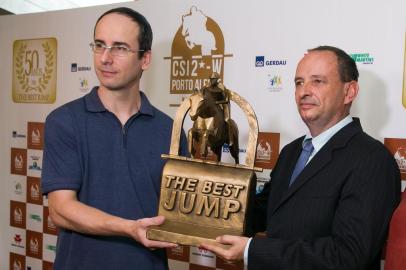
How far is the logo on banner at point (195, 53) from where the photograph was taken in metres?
2.02

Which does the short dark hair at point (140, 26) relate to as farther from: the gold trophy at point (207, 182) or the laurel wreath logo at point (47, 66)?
the laurel wreath logo at point (47, 66)

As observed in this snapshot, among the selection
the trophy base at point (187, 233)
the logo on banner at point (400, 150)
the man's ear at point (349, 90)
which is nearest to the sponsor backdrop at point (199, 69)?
the logo on banner at point (400, 150)

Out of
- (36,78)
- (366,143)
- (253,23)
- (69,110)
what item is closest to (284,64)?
(253,23)

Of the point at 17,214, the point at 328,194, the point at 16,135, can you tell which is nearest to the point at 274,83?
the point at 328,194

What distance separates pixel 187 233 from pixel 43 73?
5.34 ft

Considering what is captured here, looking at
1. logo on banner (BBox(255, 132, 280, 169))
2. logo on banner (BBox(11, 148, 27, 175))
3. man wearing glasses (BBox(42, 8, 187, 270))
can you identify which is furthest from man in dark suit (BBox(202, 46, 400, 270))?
logo on banner (BBox(11, 148, 27, 175))

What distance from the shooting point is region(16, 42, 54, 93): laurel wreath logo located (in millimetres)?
2516

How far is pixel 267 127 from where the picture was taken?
6.27 feet

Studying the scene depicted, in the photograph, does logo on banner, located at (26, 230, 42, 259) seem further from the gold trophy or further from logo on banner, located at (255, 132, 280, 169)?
the gold trophy

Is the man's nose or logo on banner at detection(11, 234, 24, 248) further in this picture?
logo on banner at detection(11, 234, 24, 248)

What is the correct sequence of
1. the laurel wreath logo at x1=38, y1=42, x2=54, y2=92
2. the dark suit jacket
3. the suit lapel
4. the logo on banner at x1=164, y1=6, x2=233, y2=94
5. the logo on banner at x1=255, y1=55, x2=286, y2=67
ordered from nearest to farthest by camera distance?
1. the dark suit jacket
2. the suit lapel
3. the logo on banner at x1=255, y1=55, x2=286, y2=67
4. the logo on banner at x1=164, y1=6, x2=233, y2=94
5. the laurel wreath logo at x1=38, y1=42, x2=54, y2=92

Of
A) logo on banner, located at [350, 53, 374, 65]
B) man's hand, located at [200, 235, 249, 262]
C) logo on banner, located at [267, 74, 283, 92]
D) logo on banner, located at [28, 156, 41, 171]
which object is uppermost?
logo on banner, located at [350, 53, 374, 65]

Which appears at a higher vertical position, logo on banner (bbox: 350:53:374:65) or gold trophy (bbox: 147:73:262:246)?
logo on banner (bbox: 350:53:374:65)

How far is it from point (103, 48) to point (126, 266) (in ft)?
1.98
